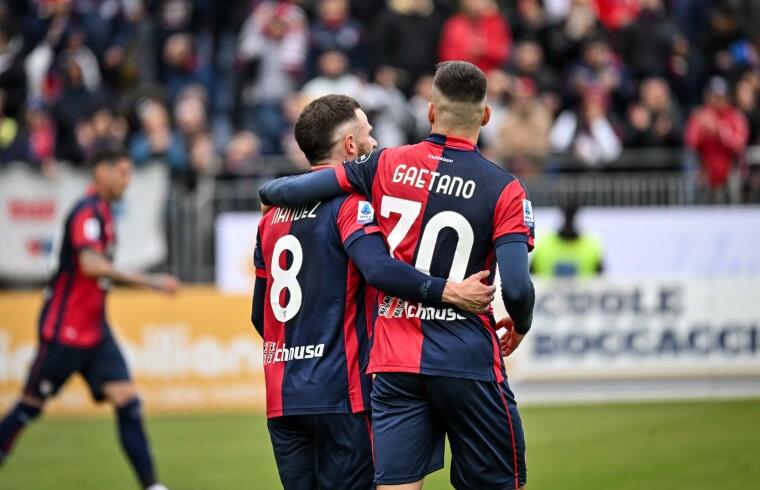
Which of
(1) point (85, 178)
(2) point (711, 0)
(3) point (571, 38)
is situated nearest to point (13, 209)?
(1) point (85, 178)

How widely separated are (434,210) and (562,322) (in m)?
9.85

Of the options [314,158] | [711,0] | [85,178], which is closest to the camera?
[314,158]

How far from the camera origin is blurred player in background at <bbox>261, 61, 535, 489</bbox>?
21.0 ft

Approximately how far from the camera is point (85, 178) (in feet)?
56.9

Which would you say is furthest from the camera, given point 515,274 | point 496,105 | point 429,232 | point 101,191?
point 496,105

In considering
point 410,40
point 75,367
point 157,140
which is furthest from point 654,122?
point 75,367

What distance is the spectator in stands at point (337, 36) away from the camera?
19.8m

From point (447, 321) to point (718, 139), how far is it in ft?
40.7

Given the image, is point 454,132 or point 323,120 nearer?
point 454,132

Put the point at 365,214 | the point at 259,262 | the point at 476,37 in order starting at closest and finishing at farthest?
the point at 365,214, the point at 259,262, the point at 476,37

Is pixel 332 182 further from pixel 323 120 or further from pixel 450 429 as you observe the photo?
pixel 450 429

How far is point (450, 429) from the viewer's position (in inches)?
259

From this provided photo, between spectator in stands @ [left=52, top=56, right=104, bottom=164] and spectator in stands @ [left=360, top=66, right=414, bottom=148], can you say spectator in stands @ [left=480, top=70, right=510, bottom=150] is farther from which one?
spectator in stands @ [left=52, top=56, right=104, bottom=164]

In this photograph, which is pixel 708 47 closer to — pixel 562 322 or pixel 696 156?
pixel 696 156
